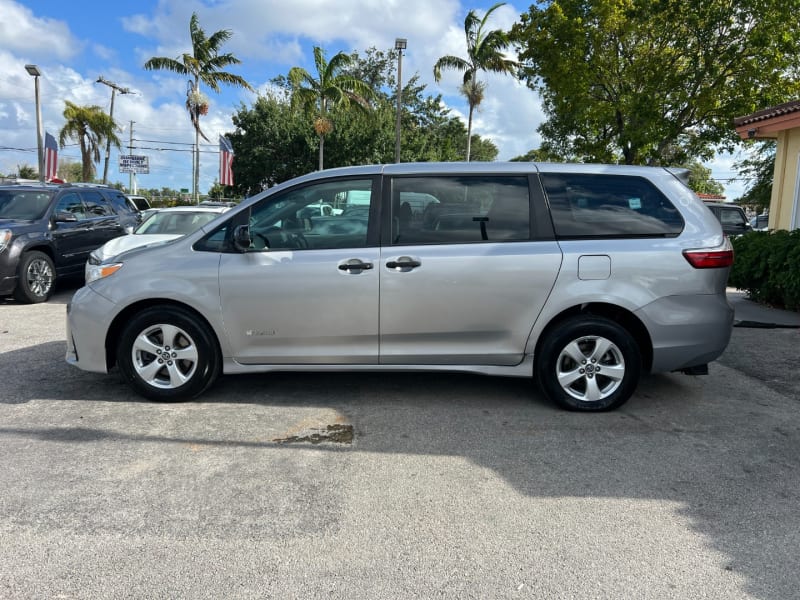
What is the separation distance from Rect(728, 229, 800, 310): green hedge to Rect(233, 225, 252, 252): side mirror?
7539 mm

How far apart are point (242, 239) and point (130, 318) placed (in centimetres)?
112

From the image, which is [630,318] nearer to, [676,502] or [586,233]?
[586,233]

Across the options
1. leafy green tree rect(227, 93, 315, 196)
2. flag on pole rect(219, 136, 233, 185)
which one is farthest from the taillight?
leafy green tree rect(227, 93, 315, 196)

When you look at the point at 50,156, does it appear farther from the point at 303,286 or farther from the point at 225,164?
the point at 303,286

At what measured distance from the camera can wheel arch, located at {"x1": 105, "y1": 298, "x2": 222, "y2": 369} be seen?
472 cm

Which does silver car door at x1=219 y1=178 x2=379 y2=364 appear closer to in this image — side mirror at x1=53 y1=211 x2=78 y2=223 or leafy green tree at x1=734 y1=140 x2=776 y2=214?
side mirror at x1=53 y1=211 x2=78 y2=223

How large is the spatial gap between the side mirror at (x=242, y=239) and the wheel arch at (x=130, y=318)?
0.60 meters

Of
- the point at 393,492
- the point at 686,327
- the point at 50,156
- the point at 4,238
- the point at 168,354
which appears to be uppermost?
the point at 50,156

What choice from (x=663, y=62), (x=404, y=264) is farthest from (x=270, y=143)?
(x=404, y=264)

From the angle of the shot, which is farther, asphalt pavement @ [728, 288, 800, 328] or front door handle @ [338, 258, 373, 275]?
asphalt pavement @ [728, 288, 800, 328]

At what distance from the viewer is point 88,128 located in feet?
129

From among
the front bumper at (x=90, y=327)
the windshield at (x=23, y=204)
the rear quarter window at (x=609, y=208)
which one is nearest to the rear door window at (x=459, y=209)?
the rear quarter window at (x=609, y=208)

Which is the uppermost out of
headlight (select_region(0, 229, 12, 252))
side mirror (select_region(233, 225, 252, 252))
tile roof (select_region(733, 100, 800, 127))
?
tile roof (select_region(733, 100, 800, 127))

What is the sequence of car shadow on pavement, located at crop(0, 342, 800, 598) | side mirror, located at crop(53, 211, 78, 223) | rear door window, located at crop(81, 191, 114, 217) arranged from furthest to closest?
rear door window, located at crop(81, 191, 114, 217) → side mirror, located at crop(53, 211, 78, 223) → car shadow on pavement, located at crop(0, 342, 800, 598)
